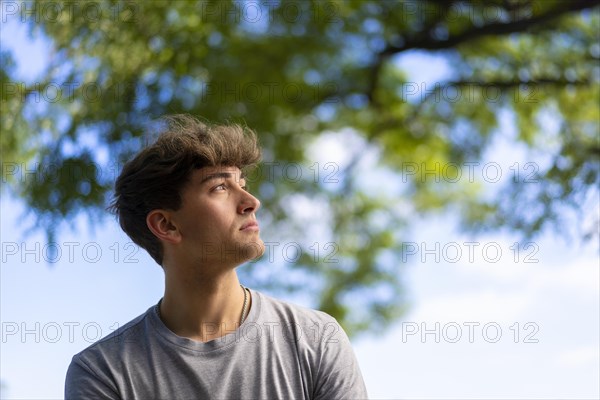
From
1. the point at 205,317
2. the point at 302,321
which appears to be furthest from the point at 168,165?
the point at 302,321

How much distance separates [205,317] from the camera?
59.2 inches

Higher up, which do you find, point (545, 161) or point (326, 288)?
point (545, 161)

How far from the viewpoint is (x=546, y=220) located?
430 centimetres

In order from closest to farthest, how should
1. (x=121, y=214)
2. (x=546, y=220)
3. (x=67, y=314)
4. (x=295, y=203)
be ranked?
1. (x=121, y=214)
2. (x=67, y=314)
3. (x=546, y=220)
4. (x=295, y=203)

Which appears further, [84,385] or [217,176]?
[217,176]

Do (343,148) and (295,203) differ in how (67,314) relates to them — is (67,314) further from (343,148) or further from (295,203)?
(343,148)

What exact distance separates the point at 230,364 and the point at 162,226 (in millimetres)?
359

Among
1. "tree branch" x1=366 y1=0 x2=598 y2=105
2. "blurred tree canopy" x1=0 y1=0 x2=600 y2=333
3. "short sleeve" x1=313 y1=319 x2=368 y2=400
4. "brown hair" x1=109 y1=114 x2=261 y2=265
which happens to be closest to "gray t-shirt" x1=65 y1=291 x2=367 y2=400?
"short sleeve" x1=313 y1=319 x2=368 y2=400

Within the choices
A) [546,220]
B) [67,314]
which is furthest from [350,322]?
[67,314]

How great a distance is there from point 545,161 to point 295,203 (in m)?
1.98

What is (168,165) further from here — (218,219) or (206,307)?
(206,307)

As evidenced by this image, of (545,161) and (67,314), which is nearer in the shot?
(67,314)

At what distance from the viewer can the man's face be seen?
1.49 metres

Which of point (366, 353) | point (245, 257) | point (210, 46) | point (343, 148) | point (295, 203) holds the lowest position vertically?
point (366, 353)
